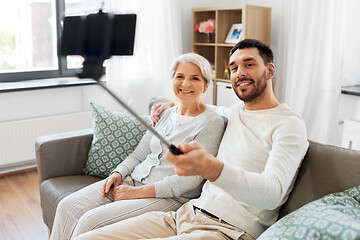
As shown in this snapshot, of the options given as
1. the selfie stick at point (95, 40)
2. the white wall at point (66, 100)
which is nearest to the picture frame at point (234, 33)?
the white wall at point (66, 100)

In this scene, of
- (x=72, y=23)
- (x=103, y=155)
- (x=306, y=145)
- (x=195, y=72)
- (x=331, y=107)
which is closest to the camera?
(x=72, y=23)

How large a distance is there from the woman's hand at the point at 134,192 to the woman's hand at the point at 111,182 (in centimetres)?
6

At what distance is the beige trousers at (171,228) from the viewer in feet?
4.32

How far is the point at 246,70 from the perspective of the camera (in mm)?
1514

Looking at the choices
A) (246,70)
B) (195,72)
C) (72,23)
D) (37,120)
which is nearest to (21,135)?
(37,120)

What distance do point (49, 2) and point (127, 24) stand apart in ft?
10.2

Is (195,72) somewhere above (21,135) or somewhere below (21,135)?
above

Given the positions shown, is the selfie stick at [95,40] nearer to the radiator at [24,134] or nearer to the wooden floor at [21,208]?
the wooden floor at [21,208]

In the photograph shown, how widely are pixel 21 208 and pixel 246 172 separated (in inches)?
82.7

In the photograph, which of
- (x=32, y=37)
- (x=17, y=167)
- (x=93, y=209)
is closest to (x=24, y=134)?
(x=17, y=167)

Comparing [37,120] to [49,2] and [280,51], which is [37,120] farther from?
[280,51]

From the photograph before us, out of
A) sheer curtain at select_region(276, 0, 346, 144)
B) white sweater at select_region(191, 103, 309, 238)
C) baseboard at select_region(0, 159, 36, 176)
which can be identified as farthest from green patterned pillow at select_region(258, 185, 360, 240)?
baseboard at select_region(0, 159, 36, 176)

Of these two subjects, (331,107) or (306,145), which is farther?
(331,107)

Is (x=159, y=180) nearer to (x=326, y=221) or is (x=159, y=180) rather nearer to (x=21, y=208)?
(x=326, y=221)
